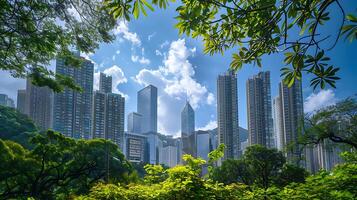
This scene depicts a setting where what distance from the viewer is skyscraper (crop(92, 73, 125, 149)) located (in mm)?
47625

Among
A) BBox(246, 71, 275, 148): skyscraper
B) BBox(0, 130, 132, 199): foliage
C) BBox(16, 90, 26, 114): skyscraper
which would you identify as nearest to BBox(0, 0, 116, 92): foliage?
BBox(0, 130, 132, 199): foliage

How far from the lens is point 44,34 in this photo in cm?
571

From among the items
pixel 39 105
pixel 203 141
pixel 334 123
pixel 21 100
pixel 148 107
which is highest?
pixel 148 107

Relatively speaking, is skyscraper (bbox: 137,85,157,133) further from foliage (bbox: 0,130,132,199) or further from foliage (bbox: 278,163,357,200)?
foliage (bbox: 278,163,357,200)

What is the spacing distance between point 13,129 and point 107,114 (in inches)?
1013

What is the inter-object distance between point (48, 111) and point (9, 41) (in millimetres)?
44122

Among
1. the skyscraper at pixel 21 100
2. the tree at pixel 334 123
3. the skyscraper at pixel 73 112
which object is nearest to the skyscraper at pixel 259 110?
the skyscraper at pixel 73 112

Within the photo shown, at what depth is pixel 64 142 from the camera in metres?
9.84

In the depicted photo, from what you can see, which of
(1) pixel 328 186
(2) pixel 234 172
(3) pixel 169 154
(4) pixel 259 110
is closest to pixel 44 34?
(1) pixel 328 186

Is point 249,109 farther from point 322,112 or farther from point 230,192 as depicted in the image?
point 230,192

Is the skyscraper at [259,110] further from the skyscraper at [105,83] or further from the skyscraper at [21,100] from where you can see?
the skyscraper at [21,100]

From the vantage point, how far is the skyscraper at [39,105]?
45.8 metres

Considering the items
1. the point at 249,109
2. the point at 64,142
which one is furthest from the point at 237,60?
the point at 249,109

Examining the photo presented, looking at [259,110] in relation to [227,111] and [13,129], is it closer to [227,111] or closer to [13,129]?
[227,111]
